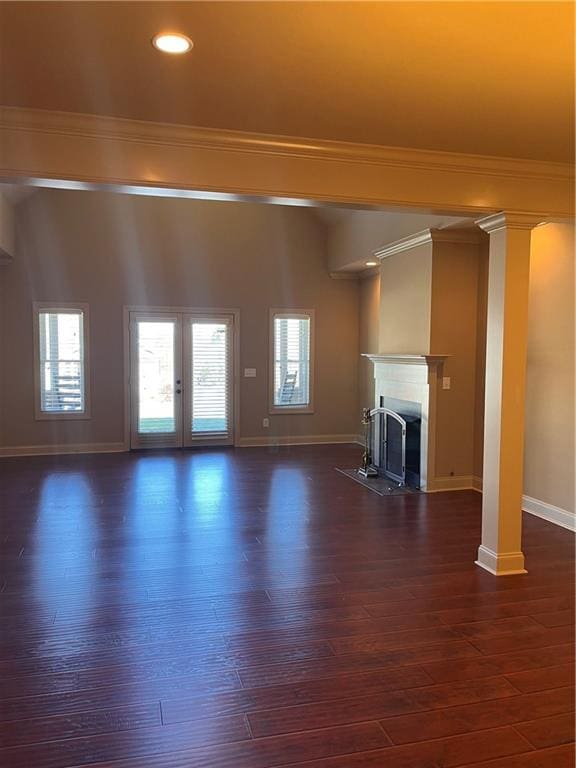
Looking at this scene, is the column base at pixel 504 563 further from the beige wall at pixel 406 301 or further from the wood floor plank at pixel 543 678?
the beige wall at pixel 406 301

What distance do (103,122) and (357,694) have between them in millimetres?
3091

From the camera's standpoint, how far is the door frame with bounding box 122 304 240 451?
830 centimetres

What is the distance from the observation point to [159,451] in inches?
329

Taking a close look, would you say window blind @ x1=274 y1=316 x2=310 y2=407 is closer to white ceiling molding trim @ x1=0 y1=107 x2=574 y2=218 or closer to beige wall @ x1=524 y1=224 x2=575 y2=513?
beige wall @ x1=524 y1=224 x2=575 y2=513

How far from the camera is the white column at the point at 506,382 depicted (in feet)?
12.6

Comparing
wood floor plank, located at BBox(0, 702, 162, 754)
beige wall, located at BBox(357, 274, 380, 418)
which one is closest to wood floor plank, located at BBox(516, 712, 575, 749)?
wood floor plank, located at BBox(0, 702, 162, 754)

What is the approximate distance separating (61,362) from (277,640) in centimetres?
621

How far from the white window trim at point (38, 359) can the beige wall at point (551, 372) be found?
581 centimetres

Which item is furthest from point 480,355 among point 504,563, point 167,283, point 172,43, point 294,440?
point 172,43

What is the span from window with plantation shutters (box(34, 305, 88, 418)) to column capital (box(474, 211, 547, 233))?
602 centimetres

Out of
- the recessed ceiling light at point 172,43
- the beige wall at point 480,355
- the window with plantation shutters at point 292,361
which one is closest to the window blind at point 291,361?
the window with plantation shutters at point 292,361

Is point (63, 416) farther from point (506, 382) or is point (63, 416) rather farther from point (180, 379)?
point (506, 382)

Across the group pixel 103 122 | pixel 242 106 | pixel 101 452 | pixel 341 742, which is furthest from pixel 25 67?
pixel 101 452

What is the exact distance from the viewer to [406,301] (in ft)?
21.5
